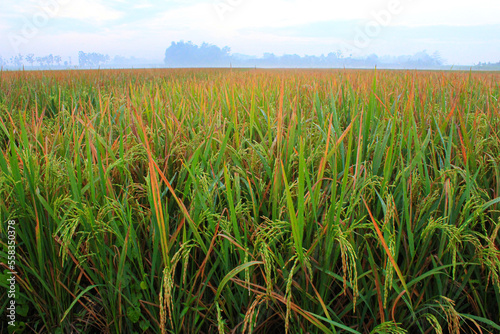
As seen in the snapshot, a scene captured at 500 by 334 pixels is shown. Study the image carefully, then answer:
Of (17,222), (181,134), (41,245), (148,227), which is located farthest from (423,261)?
(17,222)

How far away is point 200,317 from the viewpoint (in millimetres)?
1073

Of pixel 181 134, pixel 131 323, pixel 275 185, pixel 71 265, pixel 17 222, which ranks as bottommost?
pixel 131 323

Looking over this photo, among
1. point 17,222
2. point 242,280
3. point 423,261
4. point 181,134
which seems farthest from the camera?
point 181,134

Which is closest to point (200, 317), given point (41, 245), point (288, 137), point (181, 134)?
point (41, 245)

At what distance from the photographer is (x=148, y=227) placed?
3.57 feet

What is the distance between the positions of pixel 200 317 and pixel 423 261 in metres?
0.78

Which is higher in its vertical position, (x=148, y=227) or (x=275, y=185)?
(x=275, y=185)

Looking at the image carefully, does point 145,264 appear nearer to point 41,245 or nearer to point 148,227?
point 148,227

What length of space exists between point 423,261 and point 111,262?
3.41 feet

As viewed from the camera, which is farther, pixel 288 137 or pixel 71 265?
pixel 288 137

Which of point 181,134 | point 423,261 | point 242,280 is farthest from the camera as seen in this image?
point 181,134

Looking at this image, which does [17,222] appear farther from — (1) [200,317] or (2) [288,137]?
(2) [288,137]

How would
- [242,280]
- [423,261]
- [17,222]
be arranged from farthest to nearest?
1. [17,222]
2. [423,261]
3. [242,280]

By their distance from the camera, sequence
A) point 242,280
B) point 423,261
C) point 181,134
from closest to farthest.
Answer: point 242,280, point 423,261, point 181,134
